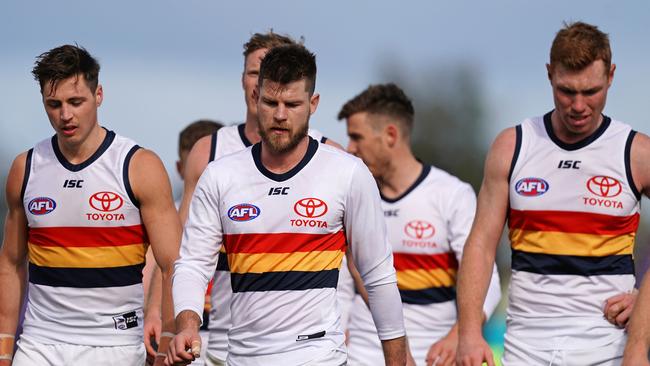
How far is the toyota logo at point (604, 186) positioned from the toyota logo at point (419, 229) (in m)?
2.39

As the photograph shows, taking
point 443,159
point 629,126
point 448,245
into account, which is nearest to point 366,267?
point 629,126

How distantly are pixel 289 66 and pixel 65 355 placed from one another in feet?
7.19

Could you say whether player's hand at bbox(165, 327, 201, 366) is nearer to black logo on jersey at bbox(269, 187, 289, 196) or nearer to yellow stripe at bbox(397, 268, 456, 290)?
black logo on jersey at bbox(269, 187, 289, 196)

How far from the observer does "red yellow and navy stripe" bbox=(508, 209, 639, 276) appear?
25.5ft

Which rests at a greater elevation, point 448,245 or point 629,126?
point 629,126

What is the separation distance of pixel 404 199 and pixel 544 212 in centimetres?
257

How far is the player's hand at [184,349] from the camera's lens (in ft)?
21.3

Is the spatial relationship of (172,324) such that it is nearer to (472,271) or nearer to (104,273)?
(104,273)

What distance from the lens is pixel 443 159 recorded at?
41.5 metres

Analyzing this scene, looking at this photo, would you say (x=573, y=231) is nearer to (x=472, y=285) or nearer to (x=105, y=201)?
(x=472, y=285)

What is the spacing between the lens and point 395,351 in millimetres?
7305

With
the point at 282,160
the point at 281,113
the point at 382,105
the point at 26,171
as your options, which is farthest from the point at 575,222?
the point at 382,105

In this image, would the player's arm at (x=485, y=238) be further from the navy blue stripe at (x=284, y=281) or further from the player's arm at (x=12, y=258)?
the player's arm at (x=12, y=258)

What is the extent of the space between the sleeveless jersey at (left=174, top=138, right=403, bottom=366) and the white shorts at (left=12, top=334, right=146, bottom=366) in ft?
3.29
